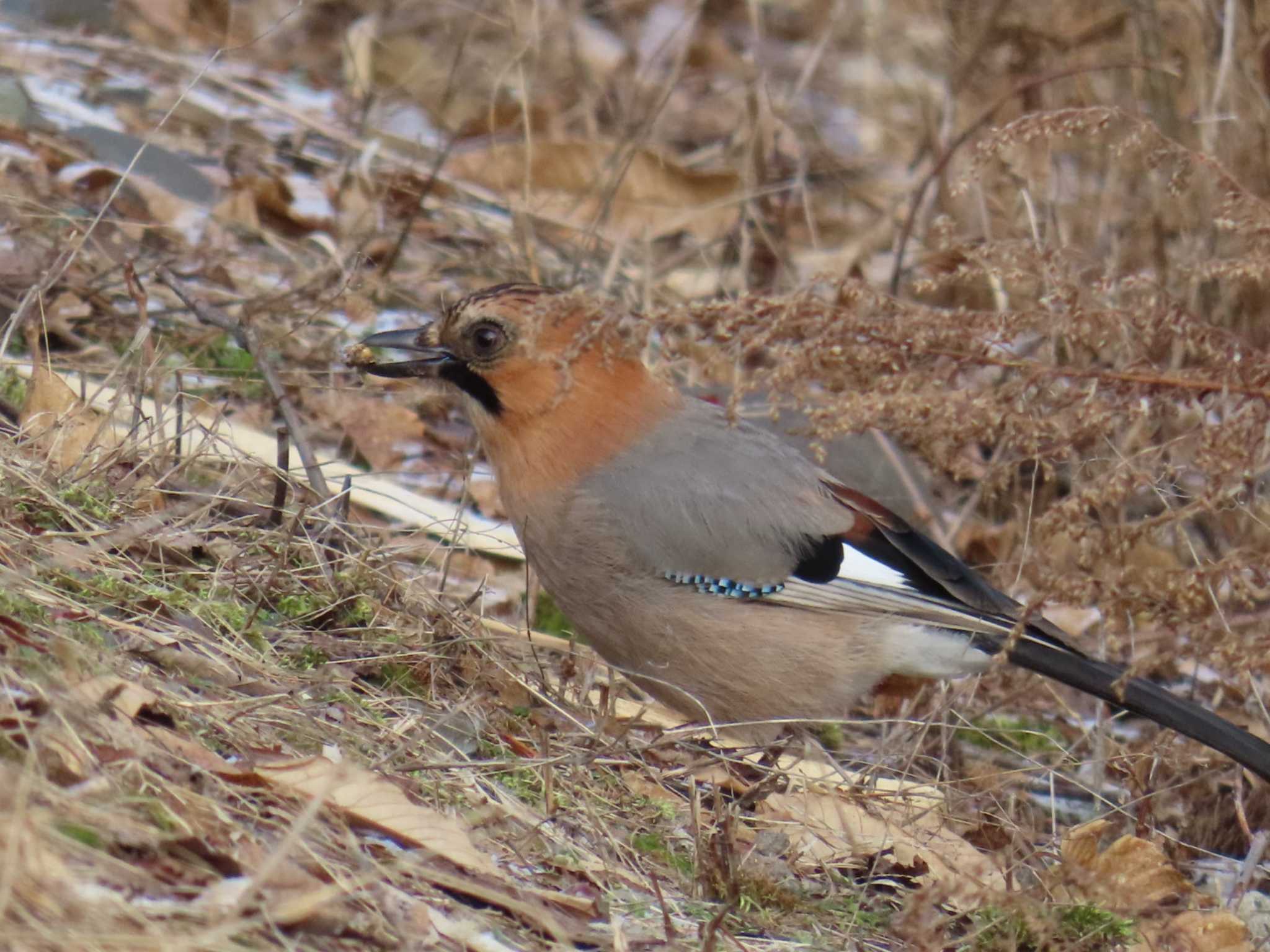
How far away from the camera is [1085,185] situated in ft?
26.3

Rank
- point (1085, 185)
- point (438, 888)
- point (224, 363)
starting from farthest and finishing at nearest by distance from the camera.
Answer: point (1085, 185) → point (224, 363) → point (438, 888)

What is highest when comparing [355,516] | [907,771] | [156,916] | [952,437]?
[952,437]

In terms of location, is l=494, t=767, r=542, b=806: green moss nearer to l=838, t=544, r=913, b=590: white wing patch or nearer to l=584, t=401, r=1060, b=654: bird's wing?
l=584, t=401, r=1060, b=654: bird's wing

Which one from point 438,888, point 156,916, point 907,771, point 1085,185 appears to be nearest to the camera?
Answer: point 156,916

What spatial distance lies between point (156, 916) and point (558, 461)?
2.50 metres

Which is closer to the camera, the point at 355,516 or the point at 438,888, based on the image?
the point at 438,888

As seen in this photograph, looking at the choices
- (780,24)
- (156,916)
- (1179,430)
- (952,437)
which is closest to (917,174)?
(1179,430)

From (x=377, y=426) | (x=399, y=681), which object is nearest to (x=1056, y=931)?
(x=399, y=681)

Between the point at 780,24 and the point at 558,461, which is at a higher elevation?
the point at 780,24

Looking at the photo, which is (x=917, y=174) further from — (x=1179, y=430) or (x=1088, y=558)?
(x=1088, y=558)

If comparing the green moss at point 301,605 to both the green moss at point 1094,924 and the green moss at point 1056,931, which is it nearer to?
the green moss at point 1056,931

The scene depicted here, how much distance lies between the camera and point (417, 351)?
4.88 meters

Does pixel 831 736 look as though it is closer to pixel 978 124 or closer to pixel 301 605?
pixel 301 605

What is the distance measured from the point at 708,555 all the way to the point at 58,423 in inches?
69.9
